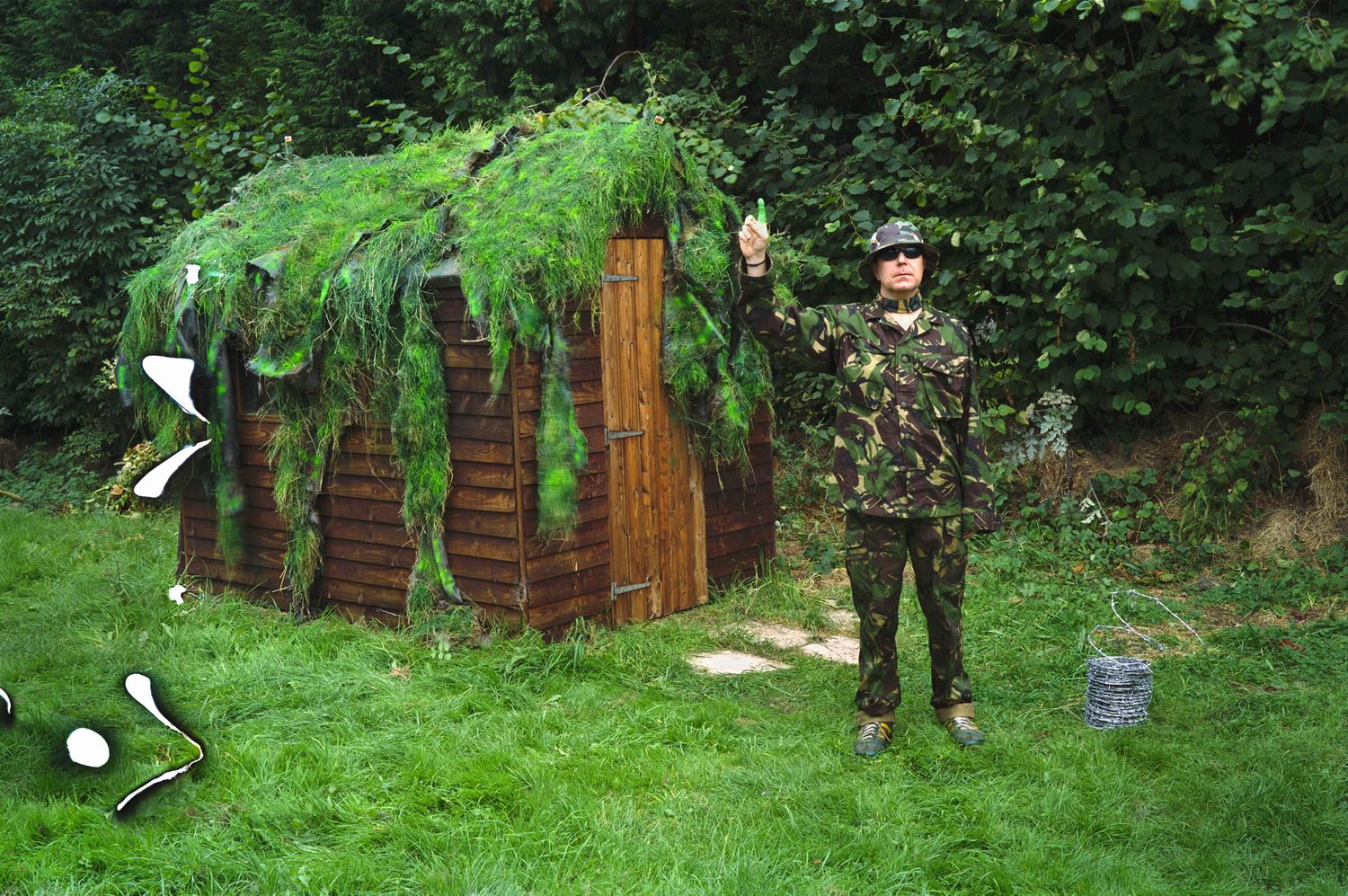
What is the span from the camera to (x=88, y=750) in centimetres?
436

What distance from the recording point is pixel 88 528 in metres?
9.54

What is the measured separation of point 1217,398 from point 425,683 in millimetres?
5462

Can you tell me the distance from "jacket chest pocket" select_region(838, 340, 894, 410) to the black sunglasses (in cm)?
34

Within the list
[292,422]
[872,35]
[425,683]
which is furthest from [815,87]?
[425,683]

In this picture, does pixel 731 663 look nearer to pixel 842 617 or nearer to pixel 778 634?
pixel 778 634

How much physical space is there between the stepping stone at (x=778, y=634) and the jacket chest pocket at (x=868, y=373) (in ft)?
6.44

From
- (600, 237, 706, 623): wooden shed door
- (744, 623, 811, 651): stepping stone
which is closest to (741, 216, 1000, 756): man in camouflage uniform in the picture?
(744, 623, 811, 651): stepping stone

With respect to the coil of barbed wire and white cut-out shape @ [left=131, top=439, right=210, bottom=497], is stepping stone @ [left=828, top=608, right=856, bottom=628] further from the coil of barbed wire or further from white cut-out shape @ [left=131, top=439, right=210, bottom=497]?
white cut-out shape @ [left=131, top=439, right=210, bottom=497]

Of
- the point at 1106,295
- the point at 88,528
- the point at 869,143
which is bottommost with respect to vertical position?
the point at 88,528

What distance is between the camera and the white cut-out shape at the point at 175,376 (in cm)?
698

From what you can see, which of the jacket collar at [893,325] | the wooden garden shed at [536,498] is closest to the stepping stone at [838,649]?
the wooden garden shed at [536,498]

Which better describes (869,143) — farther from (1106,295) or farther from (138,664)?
(138,664)

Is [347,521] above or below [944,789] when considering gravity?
above

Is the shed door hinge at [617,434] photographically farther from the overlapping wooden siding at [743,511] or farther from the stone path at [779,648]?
the stone path at [779,648]
